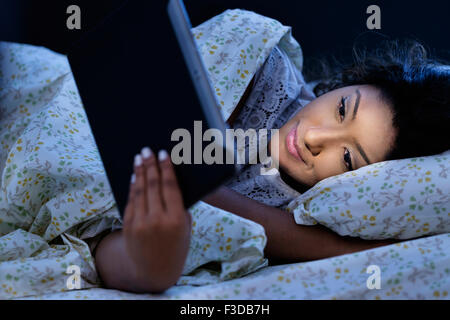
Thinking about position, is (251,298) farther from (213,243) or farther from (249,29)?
(249,29)

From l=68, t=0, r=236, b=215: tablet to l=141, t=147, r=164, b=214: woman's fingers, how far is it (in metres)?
0.02

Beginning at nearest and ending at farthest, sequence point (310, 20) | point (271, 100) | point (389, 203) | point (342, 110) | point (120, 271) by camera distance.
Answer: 1. point (120, 271)
2. point (389, 203)
3. point (342, 110)
4. point (271, 100)
5. point (310, 20)

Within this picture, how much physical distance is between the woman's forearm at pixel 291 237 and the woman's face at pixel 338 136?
0.13 meters

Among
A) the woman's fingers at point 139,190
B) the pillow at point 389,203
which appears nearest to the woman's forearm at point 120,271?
the woman's fingers at point 139,190

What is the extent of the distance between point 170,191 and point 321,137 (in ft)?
1.42

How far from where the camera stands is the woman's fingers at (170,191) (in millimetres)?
652

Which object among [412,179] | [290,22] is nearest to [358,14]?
[290,22]

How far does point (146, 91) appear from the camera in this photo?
71 centimetres

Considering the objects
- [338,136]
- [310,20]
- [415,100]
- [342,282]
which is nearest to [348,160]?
[338,136]

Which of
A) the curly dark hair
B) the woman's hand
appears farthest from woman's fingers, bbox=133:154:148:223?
the curly dark hair

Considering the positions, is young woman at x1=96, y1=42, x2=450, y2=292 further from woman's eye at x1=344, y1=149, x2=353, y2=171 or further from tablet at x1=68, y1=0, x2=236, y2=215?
tablet at x1=68, y1=0, x2=236, y2=215

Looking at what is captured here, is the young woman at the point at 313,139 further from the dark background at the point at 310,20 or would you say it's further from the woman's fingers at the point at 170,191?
the dark background at the point at 310,20

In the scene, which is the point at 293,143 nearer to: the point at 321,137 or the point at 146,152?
the point at 321,137
